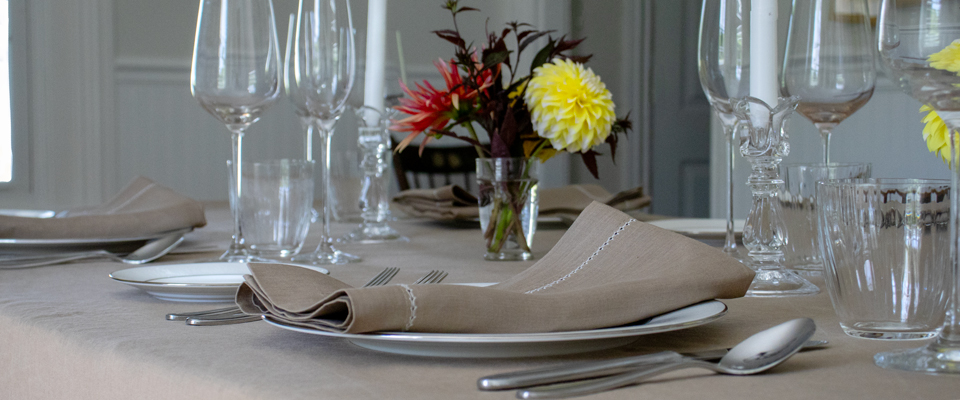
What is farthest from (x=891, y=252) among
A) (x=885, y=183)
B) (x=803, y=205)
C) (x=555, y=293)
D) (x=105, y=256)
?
(x=105, y=256)

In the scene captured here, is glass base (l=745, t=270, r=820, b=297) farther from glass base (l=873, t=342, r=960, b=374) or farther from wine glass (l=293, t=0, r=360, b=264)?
wine glass (l=293, t=0, r=360, b=264)

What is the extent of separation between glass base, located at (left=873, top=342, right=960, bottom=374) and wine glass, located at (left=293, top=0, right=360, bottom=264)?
2.15 feet

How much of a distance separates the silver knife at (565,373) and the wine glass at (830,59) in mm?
479

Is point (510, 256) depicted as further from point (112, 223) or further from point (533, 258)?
point (112, 223)

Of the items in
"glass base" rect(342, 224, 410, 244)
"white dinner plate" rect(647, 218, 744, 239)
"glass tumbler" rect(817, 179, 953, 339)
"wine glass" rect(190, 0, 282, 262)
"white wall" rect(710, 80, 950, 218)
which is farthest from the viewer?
"white wall" rect(710, 80, 950, 218)

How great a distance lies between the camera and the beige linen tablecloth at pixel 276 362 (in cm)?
39

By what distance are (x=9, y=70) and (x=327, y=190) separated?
2.46m

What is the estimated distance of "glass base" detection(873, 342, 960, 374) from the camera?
41 centimetres

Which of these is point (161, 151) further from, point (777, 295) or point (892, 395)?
point (892, 395)

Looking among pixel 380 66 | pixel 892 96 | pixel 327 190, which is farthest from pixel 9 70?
pixel 892 96

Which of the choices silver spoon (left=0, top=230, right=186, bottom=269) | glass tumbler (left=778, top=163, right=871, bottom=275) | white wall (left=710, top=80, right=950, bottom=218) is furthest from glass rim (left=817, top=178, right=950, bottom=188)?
white wall (left=710, top=80, right=950, bottom=218)

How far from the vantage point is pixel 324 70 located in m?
0.98

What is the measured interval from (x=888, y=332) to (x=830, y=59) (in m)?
0.36

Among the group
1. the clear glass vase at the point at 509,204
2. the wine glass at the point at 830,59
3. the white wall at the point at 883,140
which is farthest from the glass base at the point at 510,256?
the white wall at the point at 883,140
